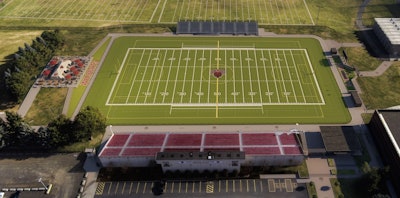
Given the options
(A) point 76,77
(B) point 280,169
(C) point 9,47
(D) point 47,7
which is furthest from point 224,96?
(D) point 47,7

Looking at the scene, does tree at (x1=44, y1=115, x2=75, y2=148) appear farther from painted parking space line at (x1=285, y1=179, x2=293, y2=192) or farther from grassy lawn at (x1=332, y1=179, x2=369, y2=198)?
grassy lawn at (x1=332, y1=179, x2=369, y2=198)

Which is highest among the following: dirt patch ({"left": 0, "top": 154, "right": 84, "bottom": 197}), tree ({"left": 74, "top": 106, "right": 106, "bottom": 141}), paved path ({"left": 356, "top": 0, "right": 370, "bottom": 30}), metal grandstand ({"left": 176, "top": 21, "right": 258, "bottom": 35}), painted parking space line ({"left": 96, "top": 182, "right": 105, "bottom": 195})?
paved path ({"left": 356, "top": 0, "right": 370, "bottom": 30})

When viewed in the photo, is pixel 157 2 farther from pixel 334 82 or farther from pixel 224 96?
pixel 334 82

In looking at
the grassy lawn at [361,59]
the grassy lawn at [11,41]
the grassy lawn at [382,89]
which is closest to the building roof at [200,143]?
the grassy lawn at [382,89]

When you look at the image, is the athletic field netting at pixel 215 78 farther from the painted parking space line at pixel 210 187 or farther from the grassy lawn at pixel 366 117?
the painted parking space line at pixel 210 187

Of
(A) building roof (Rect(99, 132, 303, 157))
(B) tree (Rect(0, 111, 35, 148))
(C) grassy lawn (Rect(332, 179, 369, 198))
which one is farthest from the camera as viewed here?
(B) tree (Rect(0, 111, 35, 148))

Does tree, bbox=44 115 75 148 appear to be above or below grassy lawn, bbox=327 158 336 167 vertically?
above

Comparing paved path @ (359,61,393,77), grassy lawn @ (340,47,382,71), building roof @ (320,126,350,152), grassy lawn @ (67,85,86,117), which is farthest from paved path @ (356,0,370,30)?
grassy lawn @ (67,85,86,117)
